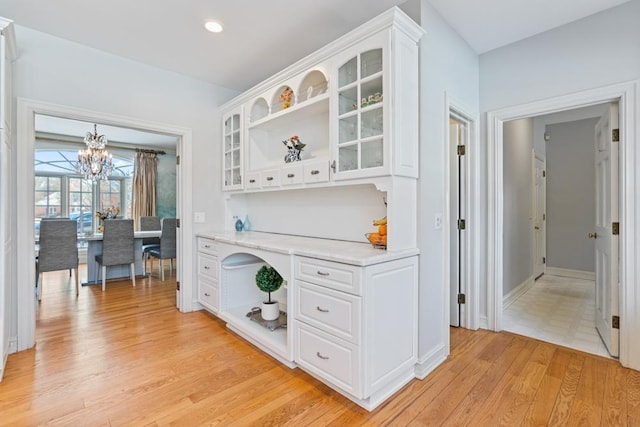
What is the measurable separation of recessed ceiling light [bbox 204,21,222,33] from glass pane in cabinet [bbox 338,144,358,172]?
4.82 feet

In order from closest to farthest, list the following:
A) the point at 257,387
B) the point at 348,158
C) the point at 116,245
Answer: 1. the point at 257,387
2. the point at 348,158
3. the point at 116,245

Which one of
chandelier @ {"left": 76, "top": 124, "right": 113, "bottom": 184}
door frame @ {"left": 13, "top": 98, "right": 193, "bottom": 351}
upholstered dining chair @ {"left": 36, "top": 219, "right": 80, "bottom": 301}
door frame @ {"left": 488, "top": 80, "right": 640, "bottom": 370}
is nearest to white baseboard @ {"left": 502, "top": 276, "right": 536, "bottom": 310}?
door frame @ {"left": 488, "top": 80, "right": 640, "bottom": 370}

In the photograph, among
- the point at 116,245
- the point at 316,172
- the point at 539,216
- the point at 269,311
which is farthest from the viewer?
the point at 539,216

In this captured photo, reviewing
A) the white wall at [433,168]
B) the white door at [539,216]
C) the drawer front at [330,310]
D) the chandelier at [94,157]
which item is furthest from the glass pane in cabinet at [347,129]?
the chandelier at [94,157]

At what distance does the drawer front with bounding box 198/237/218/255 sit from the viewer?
317cm

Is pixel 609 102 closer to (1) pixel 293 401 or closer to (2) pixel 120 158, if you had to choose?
(1) pixel 293 401

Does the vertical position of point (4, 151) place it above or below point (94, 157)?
below

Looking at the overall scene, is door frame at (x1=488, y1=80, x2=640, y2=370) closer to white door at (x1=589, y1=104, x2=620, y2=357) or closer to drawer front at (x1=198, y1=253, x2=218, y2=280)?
white door at (x1=589, y1=104, x2=620, y2=357)

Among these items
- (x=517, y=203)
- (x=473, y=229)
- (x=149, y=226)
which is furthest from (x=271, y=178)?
(x=149, y=226)

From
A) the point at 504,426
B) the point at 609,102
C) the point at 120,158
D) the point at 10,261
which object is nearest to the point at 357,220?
the point at 504,426

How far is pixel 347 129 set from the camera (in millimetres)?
2240

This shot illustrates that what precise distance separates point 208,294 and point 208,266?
0.99 ft

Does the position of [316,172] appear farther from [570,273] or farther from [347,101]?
[570,273]

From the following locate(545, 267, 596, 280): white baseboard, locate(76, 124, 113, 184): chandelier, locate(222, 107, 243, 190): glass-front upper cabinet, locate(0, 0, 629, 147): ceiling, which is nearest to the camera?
locate(0, 0, 629, 147): ceiling
